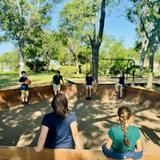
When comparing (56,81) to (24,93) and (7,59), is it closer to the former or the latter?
(24,93)

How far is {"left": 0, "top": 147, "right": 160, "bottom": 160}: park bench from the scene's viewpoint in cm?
504

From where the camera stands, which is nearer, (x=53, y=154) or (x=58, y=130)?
(x=58, y=130)

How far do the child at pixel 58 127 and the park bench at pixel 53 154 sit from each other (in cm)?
9

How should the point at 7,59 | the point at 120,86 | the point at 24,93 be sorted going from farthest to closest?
the point at 7,59, the point at 120,86, the point at 24,93

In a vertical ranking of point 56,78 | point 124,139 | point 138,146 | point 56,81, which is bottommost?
point 56,81

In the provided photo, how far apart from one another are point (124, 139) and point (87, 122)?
32.5 ft

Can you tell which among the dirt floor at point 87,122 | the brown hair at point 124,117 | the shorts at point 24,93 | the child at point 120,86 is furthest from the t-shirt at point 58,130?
the child at point 120,86

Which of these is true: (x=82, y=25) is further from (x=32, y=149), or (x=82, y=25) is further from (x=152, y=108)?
(x=32, y=149)

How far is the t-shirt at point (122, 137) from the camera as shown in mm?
4688

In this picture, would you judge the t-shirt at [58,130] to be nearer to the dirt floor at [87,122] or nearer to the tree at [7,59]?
the dirt floor at [87,122]

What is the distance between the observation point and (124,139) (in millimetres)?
4715

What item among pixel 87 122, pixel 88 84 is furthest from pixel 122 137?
pixel 88 84

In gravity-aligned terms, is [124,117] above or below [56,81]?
above

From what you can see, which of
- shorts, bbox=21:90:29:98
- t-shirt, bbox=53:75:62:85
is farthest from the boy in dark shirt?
shorts, bbox=21:90:29:98
